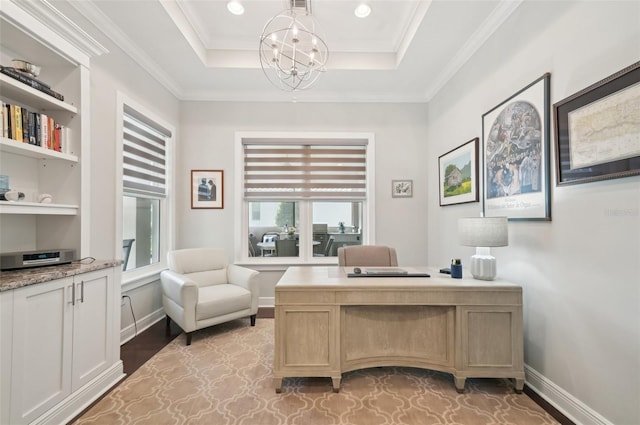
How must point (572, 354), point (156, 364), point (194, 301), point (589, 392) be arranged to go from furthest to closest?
point (194, 301), point (156, 364), point (572, 354), point (589, 392)

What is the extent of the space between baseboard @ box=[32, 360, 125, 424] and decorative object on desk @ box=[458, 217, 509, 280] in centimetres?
276

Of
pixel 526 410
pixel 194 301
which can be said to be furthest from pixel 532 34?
pixel 194 301

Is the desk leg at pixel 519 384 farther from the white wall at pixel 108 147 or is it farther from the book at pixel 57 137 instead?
the book at pixel 57 137

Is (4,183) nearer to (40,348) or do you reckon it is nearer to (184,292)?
(40,348)

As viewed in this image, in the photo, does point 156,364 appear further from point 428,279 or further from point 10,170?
point 428,279

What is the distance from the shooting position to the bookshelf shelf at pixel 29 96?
5.29ft

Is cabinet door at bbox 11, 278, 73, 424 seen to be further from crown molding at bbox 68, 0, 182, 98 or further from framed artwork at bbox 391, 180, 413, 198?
framed artwork at bbox 391, 180, 413, 198

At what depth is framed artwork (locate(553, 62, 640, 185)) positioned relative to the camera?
1.35 metres

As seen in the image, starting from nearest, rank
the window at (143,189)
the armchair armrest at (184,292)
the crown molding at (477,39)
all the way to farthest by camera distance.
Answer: the crown molding at (477,39) < the armchair armrest at (184,292) < the window at (143,189)

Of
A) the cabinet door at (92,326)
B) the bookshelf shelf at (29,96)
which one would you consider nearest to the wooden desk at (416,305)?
the cabinet door at (92,326)

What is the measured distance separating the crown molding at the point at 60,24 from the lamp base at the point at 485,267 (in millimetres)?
3286

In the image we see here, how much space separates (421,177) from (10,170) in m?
3.97

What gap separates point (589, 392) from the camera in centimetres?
159

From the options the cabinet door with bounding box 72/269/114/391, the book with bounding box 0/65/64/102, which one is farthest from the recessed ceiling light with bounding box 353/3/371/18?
the cabinet door with bounding box 72/269/114/391
